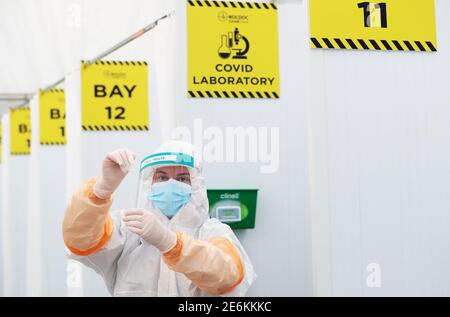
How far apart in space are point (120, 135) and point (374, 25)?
197 centimetres

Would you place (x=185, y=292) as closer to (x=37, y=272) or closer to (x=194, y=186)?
(x=194, y=186)

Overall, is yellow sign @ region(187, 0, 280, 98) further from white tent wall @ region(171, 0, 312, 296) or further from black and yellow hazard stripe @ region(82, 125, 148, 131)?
black and yellow hazard stripe @ region(82, 125, 148, 131)

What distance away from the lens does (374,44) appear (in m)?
2.00

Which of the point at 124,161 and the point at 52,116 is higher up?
the point at 52,116

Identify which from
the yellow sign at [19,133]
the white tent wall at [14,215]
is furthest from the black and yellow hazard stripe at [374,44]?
the white tent wall at [14,215]

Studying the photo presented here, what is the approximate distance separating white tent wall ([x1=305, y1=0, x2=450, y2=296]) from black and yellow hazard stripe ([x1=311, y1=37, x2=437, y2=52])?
24 millimetres

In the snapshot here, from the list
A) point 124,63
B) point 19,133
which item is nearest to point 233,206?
point 124,63

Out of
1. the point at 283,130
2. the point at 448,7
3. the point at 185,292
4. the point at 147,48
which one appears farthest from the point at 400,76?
the point at 147,48

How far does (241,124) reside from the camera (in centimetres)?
256

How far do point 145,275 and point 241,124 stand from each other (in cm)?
105

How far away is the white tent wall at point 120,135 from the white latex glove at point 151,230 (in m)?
1.76

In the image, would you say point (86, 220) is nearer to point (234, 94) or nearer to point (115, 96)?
point (234, 94)

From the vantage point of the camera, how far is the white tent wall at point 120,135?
10.8 ft

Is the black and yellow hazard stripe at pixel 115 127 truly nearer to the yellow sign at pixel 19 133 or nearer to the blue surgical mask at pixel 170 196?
the blue surgical mask at pixel 170 196
